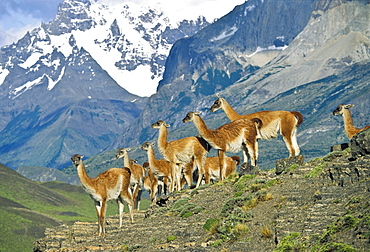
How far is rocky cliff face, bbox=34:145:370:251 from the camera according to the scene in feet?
63.6

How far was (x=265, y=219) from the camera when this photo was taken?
2466 centimetres

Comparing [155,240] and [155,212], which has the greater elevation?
[155,212]

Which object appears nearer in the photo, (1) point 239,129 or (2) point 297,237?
(2) point 297,237

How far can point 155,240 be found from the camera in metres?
28.8

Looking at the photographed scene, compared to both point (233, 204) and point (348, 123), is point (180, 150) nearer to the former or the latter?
point (348, 123)

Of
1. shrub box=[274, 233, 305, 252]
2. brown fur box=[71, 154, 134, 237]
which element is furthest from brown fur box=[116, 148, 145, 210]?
shrub box=[274, 233, 305, 252]

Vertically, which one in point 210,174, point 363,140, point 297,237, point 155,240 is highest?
point 210,174

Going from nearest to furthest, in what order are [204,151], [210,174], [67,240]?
[67,240], [204,151], [210,174]

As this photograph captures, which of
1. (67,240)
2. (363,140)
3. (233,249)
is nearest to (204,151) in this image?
(67,240)

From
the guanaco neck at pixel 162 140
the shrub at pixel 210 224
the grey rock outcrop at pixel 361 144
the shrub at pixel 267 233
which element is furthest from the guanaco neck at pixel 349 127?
the shrub at pixel 267 233

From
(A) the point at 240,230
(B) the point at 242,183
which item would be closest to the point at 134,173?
(B) the point at 242,183

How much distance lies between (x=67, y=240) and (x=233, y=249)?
14.9m

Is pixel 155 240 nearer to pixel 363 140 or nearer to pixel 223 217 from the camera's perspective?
pixel 223 217

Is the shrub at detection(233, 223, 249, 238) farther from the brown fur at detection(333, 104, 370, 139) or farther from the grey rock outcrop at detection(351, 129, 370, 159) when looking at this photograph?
the brown fur at detection(333, 104, 370, 139)
